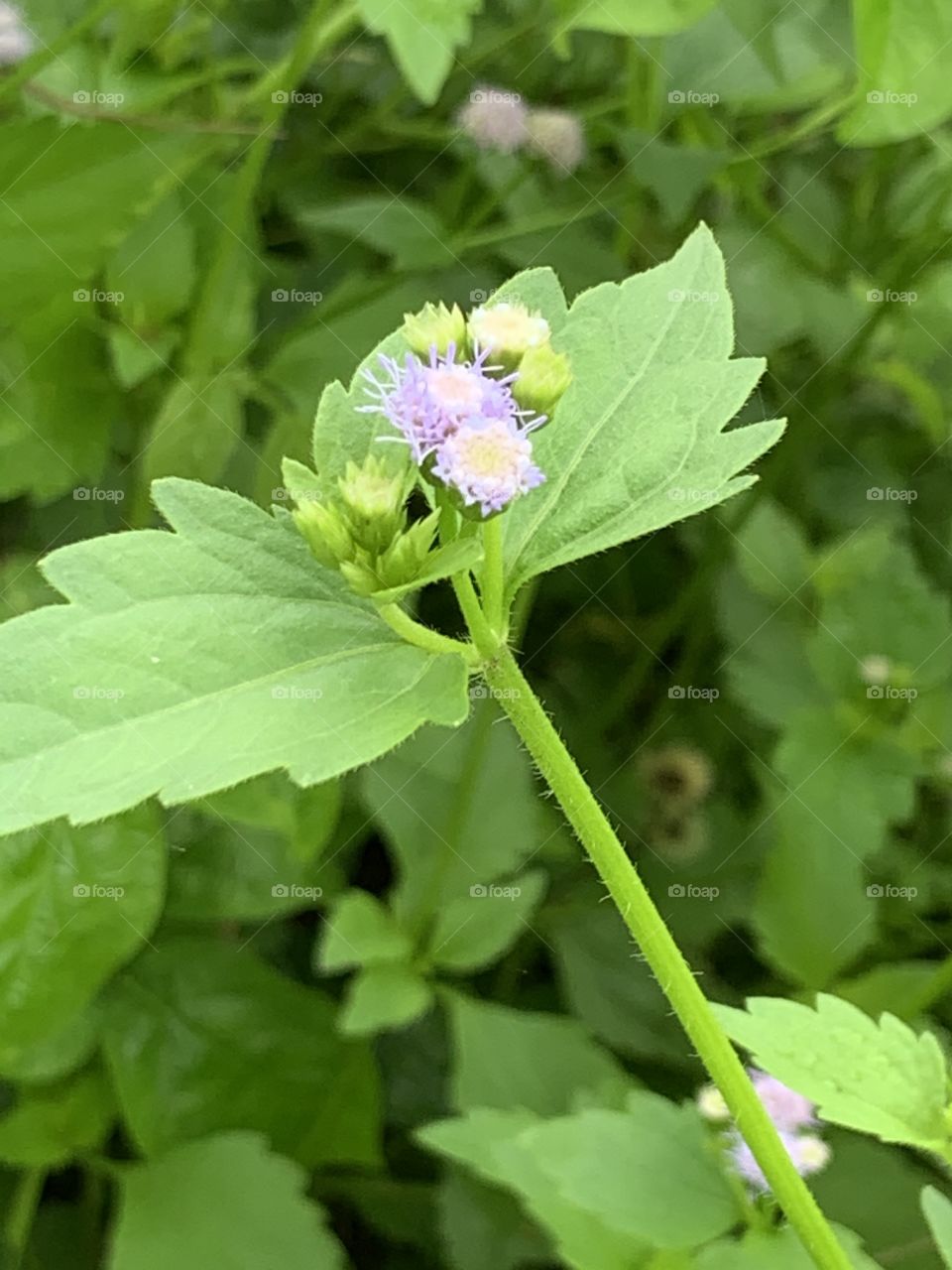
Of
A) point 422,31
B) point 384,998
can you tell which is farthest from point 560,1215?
point 422,31

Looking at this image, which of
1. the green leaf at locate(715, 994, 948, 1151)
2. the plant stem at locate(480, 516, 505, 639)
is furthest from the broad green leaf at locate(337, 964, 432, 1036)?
the plant stem at locate(480, 516, 505, 639)

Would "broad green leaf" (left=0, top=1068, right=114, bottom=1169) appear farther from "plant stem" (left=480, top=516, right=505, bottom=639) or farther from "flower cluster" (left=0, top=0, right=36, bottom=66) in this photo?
"flower cluster" (left=0, top=0, right=36, bottom=66)

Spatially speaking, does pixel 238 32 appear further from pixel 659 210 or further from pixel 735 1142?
pixel 735 1142

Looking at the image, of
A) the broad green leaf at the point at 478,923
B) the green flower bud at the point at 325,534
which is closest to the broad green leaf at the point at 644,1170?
the broad green leaf at the point at 478,923

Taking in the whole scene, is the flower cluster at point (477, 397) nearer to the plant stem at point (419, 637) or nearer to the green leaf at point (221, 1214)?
the plant stem at point (419, 637)

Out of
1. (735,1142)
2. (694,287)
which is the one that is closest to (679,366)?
(694,287)
